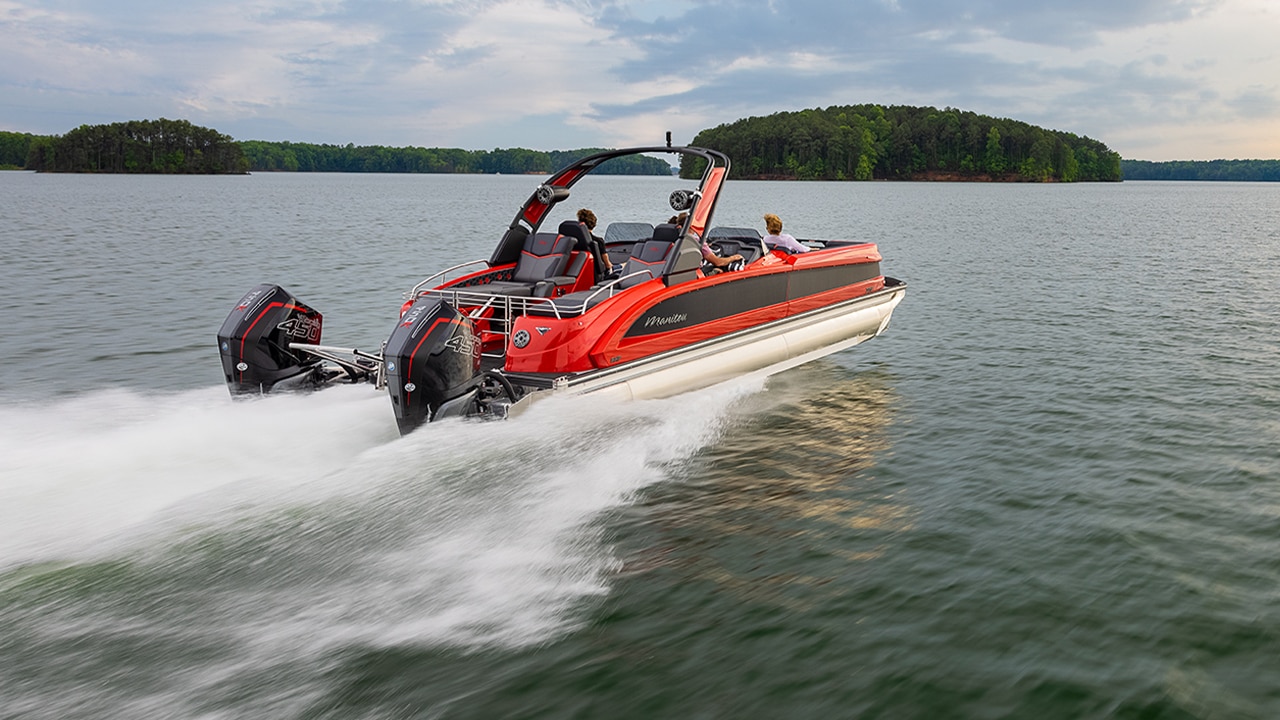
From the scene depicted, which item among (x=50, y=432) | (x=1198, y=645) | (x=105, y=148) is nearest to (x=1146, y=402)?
(x=1198, y=645)

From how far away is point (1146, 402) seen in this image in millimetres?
8539

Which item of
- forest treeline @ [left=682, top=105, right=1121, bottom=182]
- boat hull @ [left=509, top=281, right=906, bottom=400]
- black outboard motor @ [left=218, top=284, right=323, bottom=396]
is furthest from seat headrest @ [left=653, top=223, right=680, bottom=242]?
forest treeline @ [left=682, top=105, right=1121, bottom=182]

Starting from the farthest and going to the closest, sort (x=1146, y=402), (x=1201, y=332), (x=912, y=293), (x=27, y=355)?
1. (x=912, y=293)
2. (x=1201, y=332)
3. (x=27, y=355)
4. (x=1146, y=402)

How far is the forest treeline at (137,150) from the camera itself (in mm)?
132875

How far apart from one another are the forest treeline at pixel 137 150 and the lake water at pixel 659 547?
144m

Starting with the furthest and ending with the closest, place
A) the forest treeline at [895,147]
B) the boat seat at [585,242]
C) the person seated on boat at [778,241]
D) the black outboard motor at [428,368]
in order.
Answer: the forest treeline at [895,147] < the person seated on boat at [778,241] < the boat seat at [585,242] < the black outboard motor at [428,368]

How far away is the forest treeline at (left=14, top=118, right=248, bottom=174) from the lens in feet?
436

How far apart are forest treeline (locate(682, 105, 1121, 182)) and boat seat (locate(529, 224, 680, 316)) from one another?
109m

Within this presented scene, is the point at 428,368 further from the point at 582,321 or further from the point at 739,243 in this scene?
the point at 739,243

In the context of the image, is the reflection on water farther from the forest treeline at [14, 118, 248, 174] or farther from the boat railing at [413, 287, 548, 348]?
the forest treeline at [14, 118, 248, 174]

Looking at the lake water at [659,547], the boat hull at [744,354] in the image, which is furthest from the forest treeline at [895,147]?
the lake water at [659,547]

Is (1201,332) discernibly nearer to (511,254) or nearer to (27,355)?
(511,254)

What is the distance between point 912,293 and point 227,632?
534 inches

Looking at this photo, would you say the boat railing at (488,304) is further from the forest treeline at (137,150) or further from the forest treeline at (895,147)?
the forest treeline at (137,150)
